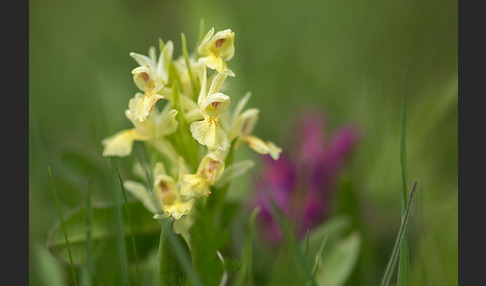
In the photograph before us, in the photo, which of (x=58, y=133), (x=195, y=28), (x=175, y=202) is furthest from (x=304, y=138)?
(x=58, y=133)

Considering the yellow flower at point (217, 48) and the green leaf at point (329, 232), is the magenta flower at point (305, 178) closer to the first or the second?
the green leaf at point (329, 232)

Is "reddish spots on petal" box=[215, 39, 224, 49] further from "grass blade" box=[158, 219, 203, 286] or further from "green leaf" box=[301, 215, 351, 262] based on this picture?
"green leaf" box=[301, 215, 351, 262]

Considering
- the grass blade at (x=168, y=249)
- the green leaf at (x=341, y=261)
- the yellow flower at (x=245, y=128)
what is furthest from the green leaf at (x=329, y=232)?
the grass blade at (x=168, y=249)

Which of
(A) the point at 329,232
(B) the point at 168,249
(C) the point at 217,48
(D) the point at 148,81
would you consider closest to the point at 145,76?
(D) the point at 148,81

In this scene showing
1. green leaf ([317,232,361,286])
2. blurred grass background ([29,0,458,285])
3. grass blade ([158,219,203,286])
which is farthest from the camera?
blurred grass background ([29,0,458,285])

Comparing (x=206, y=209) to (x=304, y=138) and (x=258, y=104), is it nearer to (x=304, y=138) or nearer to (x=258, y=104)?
(x=304, y=138)

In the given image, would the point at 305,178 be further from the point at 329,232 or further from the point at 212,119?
the point at 212,119

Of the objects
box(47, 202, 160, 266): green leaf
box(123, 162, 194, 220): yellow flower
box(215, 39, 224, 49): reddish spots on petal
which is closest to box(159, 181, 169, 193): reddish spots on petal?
box(123, 162, 194, 220): yellow flower
